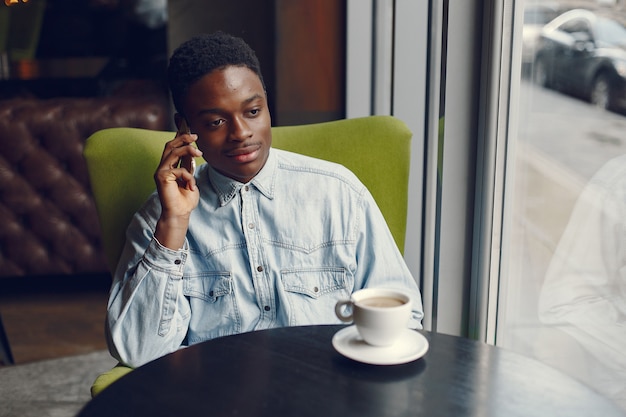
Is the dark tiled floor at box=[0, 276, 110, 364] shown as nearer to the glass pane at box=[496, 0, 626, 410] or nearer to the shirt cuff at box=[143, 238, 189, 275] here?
the shirt cuff at box=[143, 238, 189, 275]

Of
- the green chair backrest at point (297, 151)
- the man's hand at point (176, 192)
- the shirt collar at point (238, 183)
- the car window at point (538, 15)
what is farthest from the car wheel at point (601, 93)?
the man's hand at point (176, 192)

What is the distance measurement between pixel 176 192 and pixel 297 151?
45cm

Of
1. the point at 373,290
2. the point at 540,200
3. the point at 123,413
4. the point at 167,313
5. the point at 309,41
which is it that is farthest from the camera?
the point at 309,41

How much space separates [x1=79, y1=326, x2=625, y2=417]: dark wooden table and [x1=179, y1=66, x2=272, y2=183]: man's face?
44 centimetres

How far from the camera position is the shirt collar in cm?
148

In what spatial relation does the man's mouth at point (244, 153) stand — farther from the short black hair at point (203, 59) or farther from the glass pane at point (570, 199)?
the glass pane at point (570, 199)

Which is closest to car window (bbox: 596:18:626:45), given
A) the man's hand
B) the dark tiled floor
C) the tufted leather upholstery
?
the man's hand

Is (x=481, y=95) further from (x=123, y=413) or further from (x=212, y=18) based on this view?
(x=212, y=18)

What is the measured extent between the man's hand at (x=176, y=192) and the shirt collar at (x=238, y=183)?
0.07 meters

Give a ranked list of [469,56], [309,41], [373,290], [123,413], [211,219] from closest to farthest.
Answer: [123,413] → [373,290] → [211,219] → [469,56] → [309,41]

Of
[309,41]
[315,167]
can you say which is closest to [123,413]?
[315,167]

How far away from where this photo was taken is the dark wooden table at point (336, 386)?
2.99ft

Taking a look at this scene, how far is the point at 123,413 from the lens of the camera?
924 mm

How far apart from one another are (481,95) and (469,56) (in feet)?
0.33
